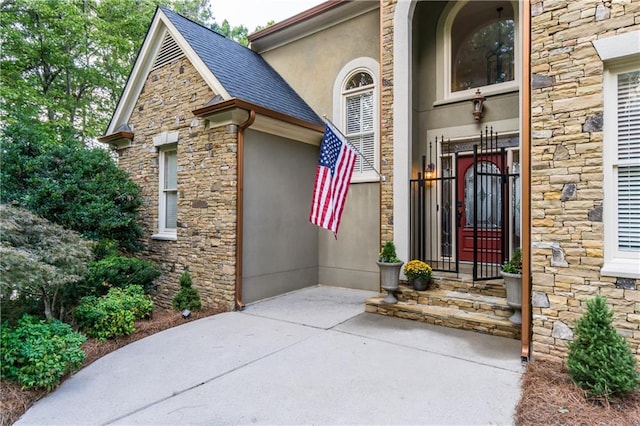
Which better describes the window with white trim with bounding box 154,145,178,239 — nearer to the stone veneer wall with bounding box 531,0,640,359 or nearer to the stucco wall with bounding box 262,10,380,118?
the stucco wall with bounding box 262,10,380,118

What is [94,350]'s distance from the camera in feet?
14.3

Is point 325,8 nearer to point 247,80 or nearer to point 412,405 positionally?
point 247,80

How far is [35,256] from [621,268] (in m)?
6.13

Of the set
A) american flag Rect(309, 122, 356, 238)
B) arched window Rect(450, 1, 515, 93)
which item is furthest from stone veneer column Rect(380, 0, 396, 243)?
arched window Rect(450, 1, 515, 93)

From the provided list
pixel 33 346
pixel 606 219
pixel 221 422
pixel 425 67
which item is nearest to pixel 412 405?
pixel 221 422

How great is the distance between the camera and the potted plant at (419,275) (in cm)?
557

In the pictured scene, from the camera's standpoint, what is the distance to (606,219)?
11.6ft

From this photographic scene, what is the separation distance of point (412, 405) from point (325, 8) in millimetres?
7942

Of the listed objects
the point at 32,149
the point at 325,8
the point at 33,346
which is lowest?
the point at 33,346

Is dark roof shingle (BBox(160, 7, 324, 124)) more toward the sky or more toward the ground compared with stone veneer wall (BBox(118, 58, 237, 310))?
more toward the sky

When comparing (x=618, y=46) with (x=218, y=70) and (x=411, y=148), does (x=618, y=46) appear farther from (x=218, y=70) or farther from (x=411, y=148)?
(x=218, y=70)

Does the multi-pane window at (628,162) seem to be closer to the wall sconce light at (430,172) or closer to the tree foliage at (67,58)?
the wall sconce light at (430,172)

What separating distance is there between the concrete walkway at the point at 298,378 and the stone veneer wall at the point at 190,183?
1.41m

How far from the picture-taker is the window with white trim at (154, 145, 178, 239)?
7.60 meters
